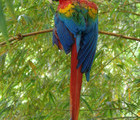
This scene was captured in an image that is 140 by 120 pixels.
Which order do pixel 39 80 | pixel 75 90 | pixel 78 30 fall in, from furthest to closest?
pixel 39 80, pixel 78 30, pixel 75 90

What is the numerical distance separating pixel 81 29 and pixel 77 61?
0.56ft

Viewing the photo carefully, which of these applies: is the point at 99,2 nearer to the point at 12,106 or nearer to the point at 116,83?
the point at 116,83

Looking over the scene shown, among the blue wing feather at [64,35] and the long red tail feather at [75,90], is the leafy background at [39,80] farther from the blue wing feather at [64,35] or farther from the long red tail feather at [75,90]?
the long red tail feather at [75,90]

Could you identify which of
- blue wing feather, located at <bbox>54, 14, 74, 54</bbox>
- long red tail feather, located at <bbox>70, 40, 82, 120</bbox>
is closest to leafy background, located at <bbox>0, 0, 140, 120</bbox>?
blue wing feather, located at <bbox>54, 14, 74, 54</bbox>

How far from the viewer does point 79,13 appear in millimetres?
962

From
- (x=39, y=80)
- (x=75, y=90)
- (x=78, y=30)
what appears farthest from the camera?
(x=39, y=80)

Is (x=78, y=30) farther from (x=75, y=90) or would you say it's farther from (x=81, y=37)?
(x=75, y=90)

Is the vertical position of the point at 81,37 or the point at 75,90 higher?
the point at 81,37

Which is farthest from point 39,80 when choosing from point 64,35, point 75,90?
point 75,90

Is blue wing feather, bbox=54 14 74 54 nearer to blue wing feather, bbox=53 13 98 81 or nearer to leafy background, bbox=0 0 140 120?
blue wing feather, bbox=53 13 98 81

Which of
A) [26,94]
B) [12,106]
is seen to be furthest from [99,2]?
[12,106]

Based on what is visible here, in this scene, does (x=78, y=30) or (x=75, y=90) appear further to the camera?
(x=78, y=30)

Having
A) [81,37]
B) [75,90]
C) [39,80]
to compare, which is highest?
[81,37]

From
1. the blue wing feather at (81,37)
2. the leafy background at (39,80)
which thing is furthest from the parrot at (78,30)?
the leafy background at (39,80)
